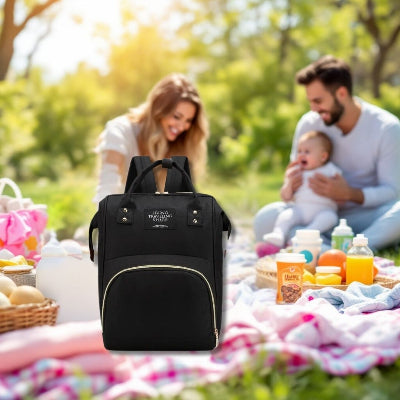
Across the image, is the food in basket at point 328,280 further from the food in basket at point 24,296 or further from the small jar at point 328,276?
the food in basket at point 24,296

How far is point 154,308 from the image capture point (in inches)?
89.9

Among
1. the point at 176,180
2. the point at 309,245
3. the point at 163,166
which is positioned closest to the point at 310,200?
the point at 309,245

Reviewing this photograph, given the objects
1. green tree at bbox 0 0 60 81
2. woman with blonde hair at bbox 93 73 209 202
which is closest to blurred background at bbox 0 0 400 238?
green tree at bbox 0 0 60 81

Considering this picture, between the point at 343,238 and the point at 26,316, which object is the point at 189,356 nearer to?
the point at 26,316

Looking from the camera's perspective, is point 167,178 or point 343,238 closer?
point 167,178

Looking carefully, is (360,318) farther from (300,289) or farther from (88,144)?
(88,144)

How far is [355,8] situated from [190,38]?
815 cm

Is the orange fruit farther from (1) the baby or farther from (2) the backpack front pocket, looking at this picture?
(2) the backpack front pocket

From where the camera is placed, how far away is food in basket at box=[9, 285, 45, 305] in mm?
2336

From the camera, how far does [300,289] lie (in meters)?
2.95

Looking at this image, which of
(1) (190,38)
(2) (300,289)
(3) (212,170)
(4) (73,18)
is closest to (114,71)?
(1) (190,38)

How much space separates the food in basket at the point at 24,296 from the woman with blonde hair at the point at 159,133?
67.7 inches

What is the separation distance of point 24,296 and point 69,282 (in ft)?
1.01

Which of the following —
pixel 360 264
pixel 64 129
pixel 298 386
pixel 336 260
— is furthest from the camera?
pixel 64 129
